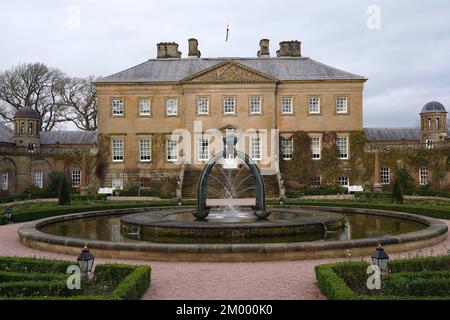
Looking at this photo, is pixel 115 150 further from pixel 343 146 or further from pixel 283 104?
pixel 343 146

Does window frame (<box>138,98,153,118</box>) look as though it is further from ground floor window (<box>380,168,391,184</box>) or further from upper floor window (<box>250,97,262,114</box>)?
ground floor window (<box>380,168,391,184</box>)

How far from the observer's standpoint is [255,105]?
37656 millimetres

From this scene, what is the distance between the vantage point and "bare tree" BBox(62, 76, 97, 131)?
54125 mm

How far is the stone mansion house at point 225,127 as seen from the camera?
122 ft

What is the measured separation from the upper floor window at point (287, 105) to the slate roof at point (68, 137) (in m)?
17.9

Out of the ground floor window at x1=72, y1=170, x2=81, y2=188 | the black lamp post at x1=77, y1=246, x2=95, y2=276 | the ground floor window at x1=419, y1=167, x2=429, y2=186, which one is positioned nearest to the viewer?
the black lamp post at x1=77, y1=246, x2=95, y2=276

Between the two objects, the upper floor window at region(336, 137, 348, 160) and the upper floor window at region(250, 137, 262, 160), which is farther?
the upper floor window at region(336, 137, 348, 160)

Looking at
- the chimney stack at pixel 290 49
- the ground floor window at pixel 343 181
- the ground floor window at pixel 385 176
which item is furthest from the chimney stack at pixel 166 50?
the ground floor window at pixel 385 176

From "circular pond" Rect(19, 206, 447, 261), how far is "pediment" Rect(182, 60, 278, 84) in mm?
21425

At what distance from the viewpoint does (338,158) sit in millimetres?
37500

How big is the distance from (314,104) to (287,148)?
4.03m

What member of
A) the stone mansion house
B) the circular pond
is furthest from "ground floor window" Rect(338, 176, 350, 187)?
the circular pond
